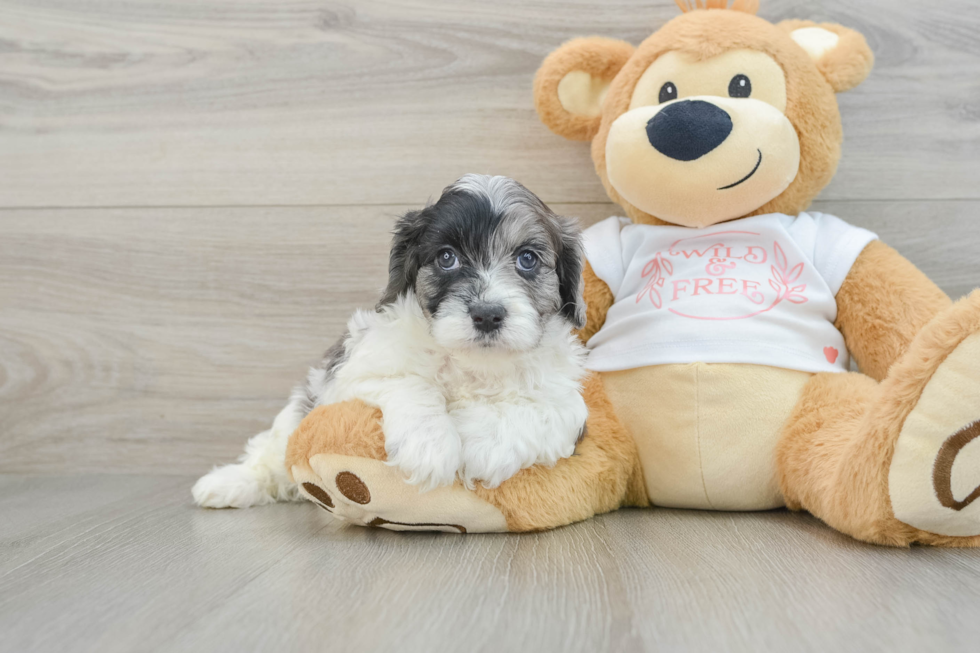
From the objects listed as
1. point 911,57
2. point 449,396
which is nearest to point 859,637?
point 449,396

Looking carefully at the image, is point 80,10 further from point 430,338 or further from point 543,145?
point 430,338

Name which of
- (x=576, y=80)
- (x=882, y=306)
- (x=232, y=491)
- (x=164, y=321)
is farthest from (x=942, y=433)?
(x=164, y=321)

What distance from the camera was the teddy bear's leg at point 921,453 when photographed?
1.19 m

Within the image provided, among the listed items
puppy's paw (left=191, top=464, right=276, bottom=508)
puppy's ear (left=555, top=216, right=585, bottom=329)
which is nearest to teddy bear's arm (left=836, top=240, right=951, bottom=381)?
puppy's ear (left=555, top=216, right=585, bottom=329)

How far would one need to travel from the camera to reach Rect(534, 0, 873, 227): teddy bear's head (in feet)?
5.26

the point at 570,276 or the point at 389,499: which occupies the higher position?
the point at 570,276

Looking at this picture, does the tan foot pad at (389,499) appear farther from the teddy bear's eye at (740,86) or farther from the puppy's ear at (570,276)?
the teddy bear's eye at (740,86)

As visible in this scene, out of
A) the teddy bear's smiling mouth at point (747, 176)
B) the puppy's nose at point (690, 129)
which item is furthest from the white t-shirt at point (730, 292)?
the puppy's nose at point (690, 129)

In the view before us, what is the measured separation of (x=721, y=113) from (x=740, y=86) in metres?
0.14

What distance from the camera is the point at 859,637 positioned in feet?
3.05

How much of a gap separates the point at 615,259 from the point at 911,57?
41.5 inches

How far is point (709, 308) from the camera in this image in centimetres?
165

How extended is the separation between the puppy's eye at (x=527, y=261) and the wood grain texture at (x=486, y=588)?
54 centimetres

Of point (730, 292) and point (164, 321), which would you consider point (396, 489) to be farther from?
point (164, 321)
